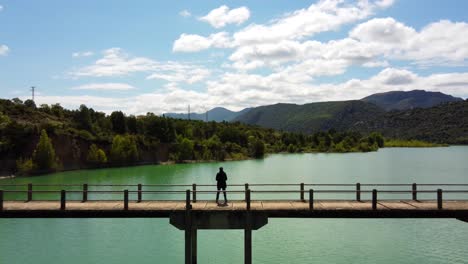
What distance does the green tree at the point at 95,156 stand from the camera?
406 feet

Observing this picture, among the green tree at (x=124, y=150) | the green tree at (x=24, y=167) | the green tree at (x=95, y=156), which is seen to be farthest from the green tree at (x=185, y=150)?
the green tree at (x=24, y=167)

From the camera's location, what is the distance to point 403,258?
97.8 feet

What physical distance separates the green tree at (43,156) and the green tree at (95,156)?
17751 millimetres

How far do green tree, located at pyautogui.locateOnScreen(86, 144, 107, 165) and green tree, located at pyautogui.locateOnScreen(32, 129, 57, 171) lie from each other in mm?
17751

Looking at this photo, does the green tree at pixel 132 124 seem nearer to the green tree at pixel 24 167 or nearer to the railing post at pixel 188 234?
the green tree at pixel 24 167

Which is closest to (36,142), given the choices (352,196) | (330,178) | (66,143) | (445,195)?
(66,143)

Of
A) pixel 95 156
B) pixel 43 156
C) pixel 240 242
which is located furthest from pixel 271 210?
pixel 95 156

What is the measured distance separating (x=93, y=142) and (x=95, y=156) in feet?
27.1

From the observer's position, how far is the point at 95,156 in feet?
408

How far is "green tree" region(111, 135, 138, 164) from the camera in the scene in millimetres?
130625

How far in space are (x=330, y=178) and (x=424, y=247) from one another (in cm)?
5182

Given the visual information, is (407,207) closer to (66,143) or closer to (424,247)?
(424,247)

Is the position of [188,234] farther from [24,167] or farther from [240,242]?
[24,167]

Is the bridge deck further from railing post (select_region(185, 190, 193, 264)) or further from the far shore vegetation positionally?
the far shore vegetation
